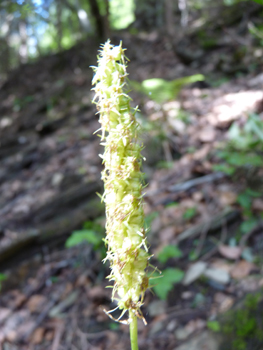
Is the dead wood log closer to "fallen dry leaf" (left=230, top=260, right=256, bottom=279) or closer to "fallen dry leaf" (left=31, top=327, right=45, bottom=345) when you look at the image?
"fallen dry leaf" (left=31, top=327, right=45, bottom=345)

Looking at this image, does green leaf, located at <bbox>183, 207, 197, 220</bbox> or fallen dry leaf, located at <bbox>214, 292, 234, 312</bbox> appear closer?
fallen dry leaf, located at <bbox>214, 292, 234, 312</bbox>

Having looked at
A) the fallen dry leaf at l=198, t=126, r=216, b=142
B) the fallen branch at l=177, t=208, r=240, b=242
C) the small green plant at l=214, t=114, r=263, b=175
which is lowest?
the fallen branch at l=177, t=208, r=240, b=242

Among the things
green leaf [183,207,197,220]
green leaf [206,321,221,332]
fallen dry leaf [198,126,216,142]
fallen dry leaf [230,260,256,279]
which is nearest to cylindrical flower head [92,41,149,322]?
green leaf [206,321,221,332]

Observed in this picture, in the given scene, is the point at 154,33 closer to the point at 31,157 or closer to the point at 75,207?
the point at 31,157

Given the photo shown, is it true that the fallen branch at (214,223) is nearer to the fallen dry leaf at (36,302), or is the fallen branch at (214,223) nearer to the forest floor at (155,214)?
the forest floor at (155,214)

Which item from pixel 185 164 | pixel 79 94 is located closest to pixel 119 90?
pixel 185 164

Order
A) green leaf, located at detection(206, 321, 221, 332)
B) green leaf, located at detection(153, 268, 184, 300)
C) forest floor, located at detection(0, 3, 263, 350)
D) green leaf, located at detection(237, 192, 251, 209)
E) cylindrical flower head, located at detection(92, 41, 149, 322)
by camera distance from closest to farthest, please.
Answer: cylindrical flower head, located at detection(92, 41, 149, 322) → green leaf, located at detection(206, 321, 221, 332) → green leaf, located at detection(153, 268, 184, 300) → forest floor, located at detection(0, 3, 263, 350) → green leaf, located at detection(237, 192, 251, 209)
